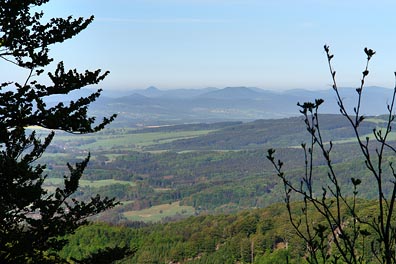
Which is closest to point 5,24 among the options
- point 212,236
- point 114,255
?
point 114,255

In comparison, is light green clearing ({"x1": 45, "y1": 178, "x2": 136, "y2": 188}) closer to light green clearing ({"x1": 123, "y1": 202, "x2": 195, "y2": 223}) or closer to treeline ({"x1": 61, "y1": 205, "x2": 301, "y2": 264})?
light green clearing ({"x1": 123, "y1": 202, "x2": 195, "y2": 223})

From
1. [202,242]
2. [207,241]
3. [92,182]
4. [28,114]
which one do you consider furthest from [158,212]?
[28,114]

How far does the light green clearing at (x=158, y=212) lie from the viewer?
465 feet

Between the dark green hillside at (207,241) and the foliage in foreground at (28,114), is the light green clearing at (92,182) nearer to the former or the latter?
the dark green hillside at (207,241)

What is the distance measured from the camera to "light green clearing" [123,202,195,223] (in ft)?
465

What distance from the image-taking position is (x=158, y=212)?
496 ft

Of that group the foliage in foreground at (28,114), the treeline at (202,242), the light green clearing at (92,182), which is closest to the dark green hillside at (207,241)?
the treeline at (202,242)

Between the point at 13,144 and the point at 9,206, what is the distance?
1.20 meters

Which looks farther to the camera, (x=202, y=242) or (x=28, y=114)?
(x=202, y=242)

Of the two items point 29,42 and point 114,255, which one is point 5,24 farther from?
point 114,255

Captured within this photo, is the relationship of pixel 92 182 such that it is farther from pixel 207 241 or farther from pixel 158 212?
pixel 207 241

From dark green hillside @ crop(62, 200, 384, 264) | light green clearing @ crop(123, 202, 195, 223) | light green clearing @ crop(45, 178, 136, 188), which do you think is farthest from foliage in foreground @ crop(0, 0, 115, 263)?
light green clearing @ crop(45, 178, 136, 188)

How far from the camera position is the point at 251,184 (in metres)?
189

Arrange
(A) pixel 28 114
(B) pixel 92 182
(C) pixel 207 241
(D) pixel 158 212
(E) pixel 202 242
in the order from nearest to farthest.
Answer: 1. (A) pixel 28 114
2. (E) pixel 202 242
3. (C) pixel 207 241
4. (D) pixel 158 212
5. (B) pixel 92 182
